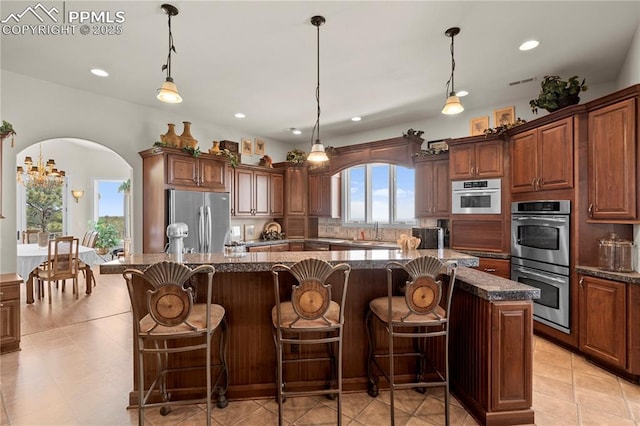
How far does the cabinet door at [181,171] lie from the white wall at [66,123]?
581mm

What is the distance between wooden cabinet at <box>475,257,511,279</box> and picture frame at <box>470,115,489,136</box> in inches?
74.1

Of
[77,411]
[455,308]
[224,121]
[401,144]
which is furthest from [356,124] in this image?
[77,411]

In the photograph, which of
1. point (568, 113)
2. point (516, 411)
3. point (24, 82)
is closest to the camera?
point (516, 411)

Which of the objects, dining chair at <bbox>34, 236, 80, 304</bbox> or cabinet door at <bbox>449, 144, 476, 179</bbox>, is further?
dining chair at <bbox>34, 236, 80, 304</bbox>

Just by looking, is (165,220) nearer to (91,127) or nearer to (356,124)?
(91,127)

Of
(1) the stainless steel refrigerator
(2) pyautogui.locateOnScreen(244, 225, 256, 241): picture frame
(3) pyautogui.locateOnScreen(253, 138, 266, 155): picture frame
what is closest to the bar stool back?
(1) the stainless steel refrigerator

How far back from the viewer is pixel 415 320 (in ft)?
6.67

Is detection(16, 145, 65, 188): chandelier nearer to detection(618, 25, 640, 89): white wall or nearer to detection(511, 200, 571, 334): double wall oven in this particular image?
detection(511, 200, 571, 334): double wall oven

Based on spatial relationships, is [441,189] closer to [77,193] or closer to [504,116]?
[504,116]

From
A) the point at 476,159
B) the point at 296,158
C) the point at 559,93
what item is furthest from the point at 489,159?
the point at 296,158

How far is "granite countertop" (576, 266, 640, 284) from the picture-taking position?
8.39 feet

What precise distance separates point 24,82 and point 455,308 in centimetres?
511

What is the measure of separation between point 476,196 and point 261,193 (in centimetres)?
370

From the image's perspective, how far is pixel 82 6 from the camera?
242 centimetres
